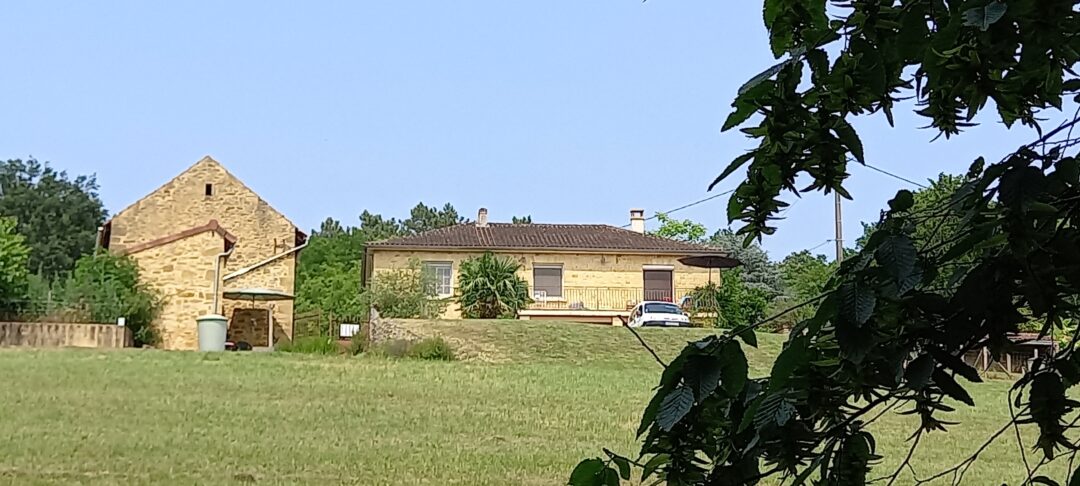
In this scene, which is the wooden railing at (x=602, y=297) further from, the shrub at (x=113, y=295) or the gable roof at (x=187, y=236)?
the shrub at (x=113, y=295)

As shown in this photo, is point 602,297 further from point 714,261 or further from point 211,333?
point 211,333

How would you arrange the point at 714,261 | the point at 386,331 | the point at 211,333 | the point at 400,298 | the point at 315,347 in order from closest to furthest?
the point at 315,347 → the point at 714,261 → the point at 211,333 → the point at 386,331 → the point at 400,298

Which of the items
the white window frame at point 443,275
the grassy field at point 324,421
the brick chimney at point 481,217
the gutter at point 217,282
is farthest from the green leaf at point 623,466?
the brick chimney at point 481,217

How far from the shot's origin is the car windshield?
1596cm

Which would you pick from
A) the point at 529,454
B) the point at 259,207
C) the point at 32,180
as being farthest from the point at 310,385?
the point at 32,180

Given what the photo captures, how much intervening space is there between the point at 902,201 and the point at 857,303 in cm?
18

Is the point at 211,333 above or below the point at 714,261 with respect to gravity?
below

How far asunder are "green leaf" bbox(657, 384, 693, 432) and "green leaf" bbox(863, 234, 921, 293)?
0.49 ft

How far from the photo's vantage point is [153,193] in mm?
15828

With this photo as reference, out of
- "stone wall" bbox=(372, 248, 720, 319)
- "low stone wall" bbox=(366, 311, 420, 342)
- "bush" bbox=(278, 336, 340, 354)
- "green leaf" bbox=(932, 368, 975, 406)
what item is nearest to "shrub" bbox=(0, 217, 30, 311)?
"bush" bbox=(278, 336, 340, 354)

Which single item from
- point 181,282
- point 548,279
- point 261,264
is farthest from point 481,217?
point 181,282

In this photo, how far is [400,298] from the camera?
14695mm

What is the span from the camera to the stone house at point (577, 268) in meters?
18.3

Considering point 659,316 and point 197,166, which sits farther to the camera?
point 197,166
